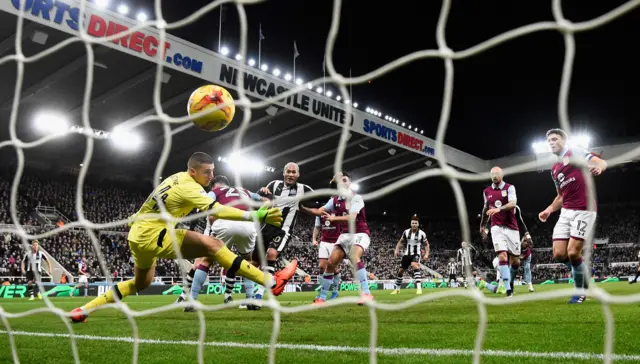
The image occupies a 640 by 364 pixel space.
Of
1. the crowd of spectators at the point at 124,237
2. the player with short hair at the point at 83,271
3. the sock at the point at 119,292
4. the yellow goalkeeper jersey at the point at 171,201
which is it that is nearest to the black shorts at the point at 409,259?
the crowd of spectators at the point at 124,237

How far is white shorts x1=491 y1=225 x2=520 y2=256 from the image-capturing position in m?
9.11

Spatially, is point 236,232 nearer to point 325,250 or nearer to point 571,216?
point 325,250

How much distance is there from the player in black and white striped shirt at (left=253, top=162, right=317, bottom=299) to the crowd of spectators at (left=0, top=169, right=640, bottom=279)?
9.61m

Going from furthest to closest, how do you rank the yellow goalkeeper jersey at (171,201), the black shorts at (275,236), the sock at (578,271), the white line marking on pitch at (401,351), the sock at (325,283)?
the sock at (325,283)
the black shorts at (275,236)
the sock at (578,271)
the yellow goalkeeper jersey at (171,201)
the white line marking on pitch at (401,351)

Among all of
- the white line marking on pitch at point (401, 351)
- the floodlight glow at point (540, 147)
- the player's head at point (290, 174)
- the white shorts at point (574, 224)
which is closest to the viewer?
the white line marking on pitch at point (401, 351)

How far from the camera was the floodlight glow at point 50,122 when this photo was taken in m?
23.3

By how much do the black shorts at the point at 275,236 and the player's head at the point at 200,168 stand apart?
264 cm

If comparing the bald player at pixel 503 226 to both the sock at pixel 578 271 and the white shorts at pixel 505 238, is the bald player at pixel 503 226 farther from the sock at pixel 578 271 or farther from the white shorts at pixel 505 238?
the sock at pixel 578 271

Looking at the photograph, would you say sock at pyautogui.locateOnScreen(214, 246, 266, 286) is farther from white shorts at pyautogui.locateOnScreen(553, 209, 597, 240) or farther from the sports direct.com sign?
the sports direct.com sign

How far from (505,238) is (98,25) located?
13.9 meters

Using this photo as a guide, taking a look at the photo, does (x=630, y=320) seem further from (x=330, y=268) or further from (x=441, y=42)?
(x=330, y=268)

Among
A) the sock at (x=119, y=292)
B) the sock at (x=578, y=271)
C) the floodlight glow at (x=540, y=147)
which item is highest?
the floodlight glow at (x=540, y=147)

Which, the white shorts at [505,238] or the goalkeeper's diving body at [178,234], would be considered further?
the white shorts at [505,238]

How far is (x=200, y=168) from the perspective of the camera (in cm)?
487
